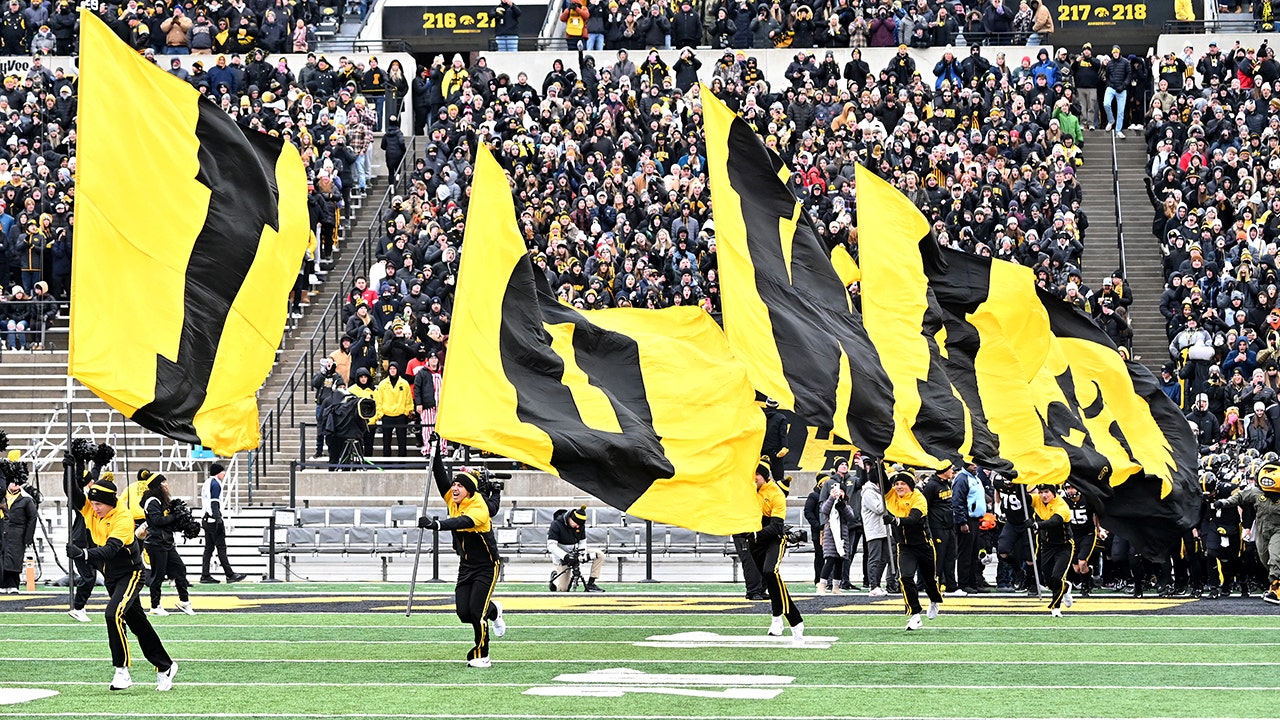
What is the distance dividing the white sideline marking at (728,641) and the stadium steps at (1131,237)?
48.7 ft

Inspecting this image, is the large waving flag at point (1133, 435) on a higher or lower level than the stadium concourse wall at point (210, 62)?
lower

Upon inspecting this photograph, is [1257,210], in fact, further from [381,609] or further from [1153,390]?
[381,609]

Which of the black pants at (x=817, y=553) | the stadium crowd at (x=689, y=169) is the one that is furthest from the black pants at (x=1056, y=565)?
the stadium crowd at (x=689, y=169)

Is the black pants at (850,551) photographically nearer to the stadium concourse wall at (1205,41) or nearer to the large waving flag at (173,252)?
the large waving flag at (173,252)

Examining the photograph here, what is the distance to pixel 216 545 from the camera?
2405 cm

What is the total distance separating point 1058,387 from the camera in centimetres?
1964

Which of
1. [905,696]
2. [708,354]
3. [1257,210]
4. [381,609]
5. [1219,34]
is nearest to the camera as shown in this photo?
[905,696]

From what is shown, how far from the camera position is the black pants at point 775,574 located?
15883 mm

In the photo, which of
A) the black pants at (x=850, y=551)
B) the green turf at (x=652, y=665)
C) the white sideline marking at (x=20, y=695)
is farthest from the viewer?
the black pants at (x=850, y=551)

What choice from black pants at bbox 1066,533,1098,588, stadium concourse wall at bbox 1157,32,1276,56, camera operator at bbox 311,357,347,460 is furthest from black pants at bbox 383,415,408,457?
stadium concourse wall at bbox 1157,32,1276,56

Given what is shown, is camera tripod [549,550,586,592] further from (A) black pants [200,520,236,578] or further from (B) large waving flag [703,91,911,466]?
(B) large waving flag [703,91,911,466]

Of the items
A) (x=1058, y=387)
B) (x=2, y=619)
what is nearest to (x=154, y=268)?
(x=2, y=619)

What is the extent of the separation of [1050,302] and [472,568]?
767 cm

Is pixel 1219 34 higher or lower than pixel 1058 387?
higher
